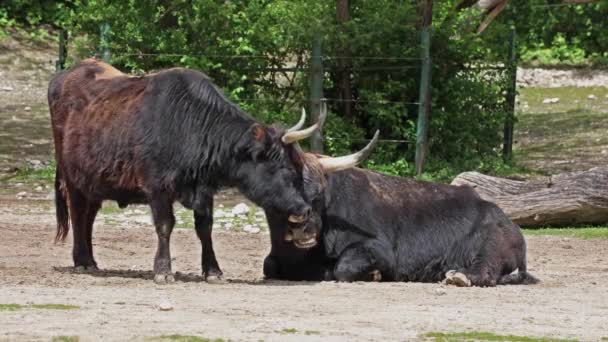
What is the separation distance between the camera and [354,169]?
11312 millimetres

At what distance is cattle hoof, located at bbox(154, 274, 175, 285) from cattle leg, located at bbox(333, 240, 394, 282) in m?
1.40

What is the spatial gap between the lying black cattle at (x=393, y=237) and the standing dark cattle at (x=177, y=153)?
342 millimetres

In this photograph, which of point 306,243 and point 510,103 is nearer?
point 306,243

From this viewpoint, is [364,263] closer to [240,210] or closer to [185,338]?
[185,338]

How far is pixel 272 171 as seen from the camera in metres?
10.3

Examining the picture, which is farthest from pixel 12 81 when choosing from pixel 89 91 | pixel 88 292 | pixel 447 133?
pixel 88 292

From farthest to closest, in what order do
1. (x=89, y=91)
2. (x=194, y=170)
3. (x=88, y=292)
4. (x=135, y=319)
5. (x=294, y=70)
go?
(x=294, y=70) → (x=89, y=91) → (x=194, y=170) → (x=88, y=292) → (x=135, y=319)

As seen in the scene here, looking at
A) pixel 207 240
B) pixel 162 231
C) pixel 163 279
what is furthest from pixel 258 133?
pixel 163 279

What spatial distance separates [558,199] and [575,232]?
43 cm

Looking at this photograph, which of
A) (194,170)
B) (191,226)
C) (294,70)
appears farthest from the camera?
(294,70)

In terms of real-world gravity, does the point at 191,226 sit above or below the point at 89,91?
below

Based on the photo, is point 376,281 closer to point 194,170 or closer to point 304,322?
point 194,170

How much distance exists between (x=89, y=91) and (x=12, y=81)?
13.4 m

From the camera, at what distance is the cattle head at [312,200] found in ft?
34.0
